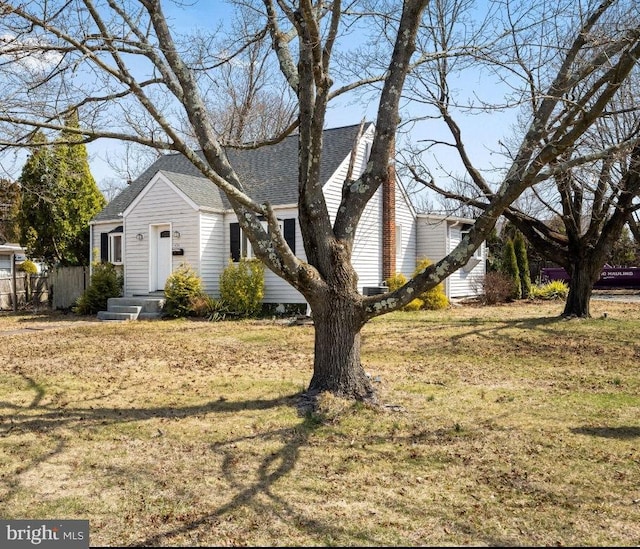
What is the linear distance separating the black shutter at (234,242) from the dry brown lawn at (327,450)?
27.0 feet

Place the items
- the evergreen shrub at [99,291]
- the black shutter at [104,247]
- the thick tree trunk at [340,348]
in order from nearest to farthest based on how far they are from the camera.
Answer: the thick tree trunk at [340,348] → the evergreen shrub at [99,291] → the black shutter at [104,247]

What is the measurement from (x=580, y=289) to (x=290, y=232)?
823 cm

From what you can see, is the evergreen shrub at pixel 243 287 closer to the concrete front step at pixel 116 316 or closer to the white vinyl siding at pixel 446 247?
the concrete front step at pixel 116 316

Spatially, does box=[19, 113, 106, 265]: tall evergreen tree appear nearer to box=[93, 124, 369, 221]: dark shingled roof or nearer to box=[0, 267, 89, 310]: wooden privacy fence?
box=[0, 267, 89, 310]: wooden privacy fence

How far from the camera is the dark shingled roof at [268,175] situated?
17756 mm

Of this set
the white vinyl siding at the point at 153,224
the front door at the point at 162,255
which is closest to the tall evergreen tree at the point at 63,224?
the white vinyl siding at the point at 153,224

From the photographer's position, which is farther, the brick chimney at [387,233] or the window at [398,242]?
the window at [398,242]

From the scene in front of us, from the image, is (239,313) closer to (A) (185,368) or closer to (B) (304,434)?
(A) (185,368)

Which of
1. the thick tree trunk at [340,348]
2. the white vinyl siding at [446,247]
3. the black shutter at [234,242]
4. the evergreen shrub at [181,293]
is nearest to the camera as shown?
the thick tree trunk at [340,348]

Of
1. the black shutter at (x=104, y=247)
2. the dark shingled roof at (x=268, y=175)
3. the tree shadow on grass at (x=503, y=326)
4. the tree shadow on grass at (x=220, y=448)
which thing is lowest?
the tree shadow on grass at (x=220, y=448)

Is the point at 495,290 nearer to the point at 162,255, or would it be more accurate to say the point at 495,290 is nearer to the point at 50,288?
the point at 162,255

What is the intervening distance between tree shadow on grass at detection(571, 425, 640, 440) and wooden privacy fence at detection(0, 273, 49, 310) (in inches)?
818

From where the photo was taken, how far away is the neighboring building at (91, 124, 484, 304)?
17.5 m

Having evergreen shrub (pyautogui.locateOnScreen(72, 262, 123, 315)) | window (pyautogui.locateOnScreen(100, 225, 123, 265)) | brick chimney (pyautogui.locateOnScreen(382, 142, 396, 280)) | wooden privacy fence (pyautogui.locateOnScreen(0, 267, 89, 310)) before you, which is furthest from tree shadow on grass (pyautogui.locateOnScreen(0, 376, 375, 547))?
wooden privacy fence (pyautogui.locateOnScreen(0, 267, 89, 310))
